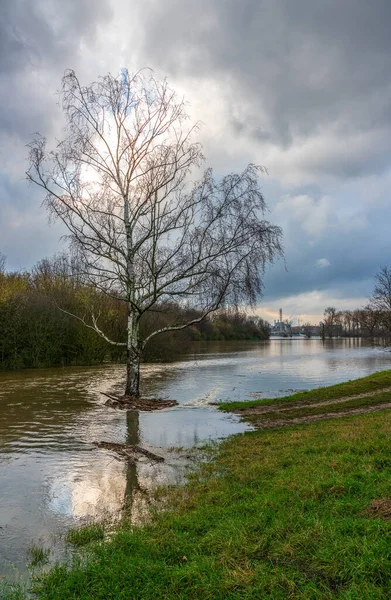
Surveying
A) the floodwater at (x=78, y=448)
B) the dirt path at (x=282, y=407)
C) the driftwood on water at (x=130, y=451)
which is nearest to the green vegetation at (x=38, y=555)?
the floodwater at (x=78, y=448)

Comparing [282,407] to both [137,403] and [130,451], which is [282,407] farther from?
[130,451]

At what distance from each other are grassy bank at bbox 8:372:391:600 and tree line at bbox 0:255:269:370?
799 inches

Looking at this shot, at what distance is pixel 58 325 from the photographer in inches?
1427

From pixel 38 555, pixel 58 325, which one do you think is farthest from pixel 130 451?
pixel 58 325

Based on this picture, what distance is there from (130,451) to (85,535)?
4856 millimetres

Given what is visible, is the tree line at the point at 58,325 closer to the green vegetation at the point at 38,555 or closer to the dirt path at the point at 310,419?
the dirt path at the point at 310,419

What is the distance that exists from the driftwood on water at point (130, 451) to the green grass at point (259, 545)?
2.75 metres

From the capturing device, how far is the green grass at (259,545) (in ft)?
11.4

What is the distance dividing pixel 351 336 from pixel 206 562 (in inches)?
6908

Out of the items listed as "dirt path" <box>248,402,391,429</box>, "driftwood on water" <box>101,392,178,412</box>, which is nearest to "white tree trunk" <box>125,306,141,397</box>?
"driftwood on water" <box>101,392,178,412</box>

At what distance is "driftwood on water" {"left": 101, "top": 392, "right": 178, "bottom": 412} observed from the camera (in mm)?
16891

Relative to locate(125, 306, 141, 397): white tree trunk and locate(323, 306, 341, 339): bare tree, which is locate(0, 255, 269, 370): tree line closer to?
locate(125, 306, 141, 397): white tree trunk

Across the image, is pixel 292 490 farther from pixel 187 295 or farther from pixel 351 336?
pixel 351 336

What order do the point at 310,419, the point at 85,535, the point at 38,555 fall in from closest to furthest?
the point at 38,555 → the point at 85,535 → the point at 310,419
